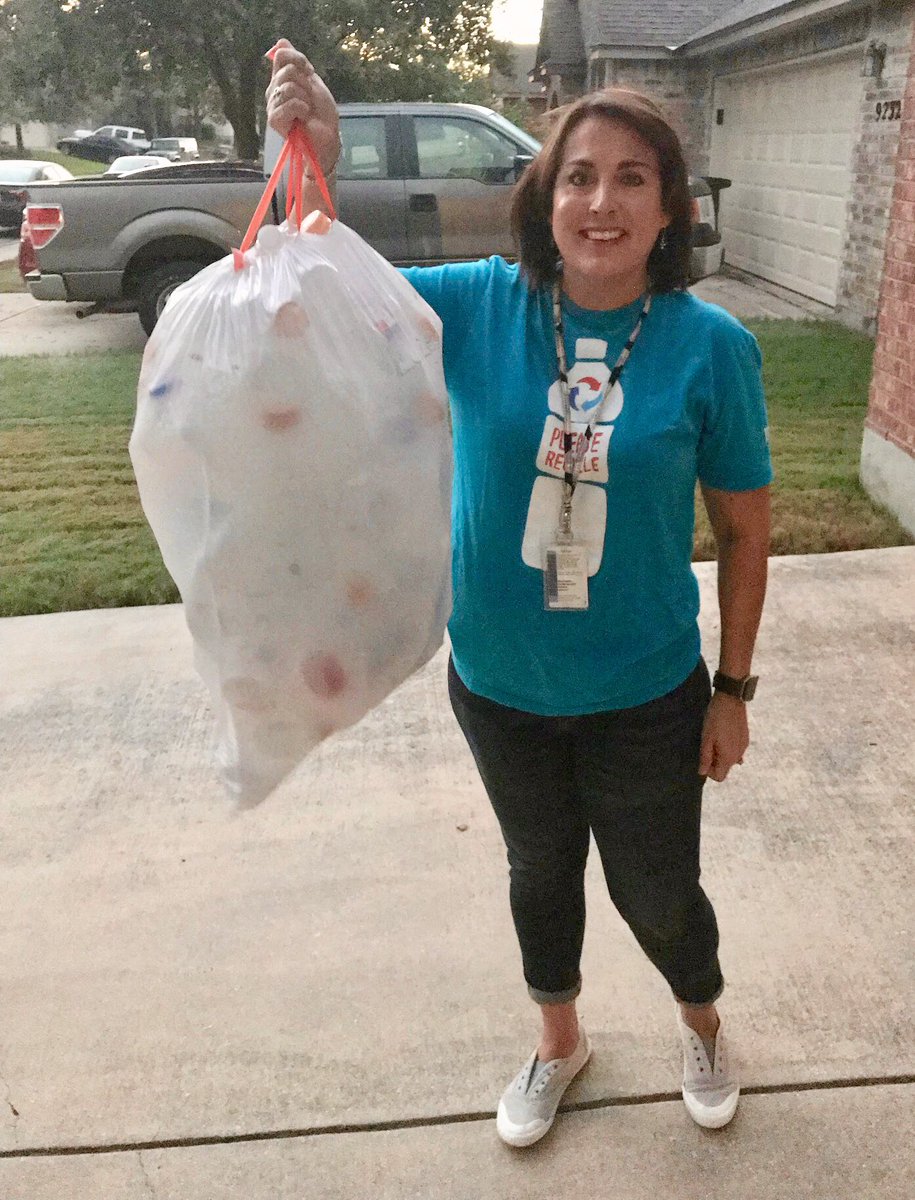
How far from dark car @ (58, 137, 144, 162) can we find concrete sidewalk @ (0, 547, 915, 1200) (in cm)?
3370

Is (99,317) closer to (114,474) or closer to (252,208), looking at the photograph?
(252,208)

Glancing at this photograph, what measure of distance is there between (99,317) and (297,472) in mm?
9641

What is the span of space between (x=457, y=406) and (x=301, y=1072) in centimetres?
132

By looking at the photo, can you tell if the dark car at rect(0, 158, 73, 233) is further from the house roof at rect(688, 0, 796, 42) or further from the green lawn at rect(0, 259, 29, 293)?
the house roof at rect(688, 0, 796, 42)

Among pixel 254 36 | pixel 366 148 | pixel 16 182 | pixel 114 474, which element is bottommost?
pixel 114 474

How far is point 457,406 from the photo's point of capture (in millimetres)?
1609

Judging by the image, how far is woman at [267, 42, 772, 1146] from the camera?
1478 millimetres

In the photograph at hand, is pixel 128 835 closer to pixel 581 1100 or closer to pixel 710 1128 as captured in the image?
pixel 581 1100

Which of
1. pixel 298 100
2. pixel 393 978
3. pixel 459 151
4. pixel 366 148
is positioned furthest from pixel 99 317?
pixel 298 100

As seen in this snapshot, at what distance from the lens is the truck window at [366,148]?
8617 millimetres

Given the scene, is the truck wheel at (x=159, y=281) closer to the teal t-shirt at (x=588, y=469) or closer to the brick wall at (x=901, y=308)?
the brick wall at (x=901, y=308)

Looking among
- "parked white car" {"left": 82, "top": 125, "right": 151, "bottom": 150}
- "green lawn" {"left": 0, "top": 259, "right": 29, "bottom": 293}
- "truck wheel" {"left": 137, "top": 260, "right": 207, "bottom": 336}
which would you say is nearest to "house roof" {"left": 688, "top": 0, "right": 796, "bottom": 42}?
"truck wheel" {"left": 137, "top": 260, "right": 207, "bottom": 336}

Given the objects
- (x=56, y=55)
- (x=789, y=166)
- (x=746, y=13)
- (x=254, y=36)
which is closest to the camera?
(x=789, y=166)

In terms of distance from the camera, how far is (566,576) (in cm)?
154
